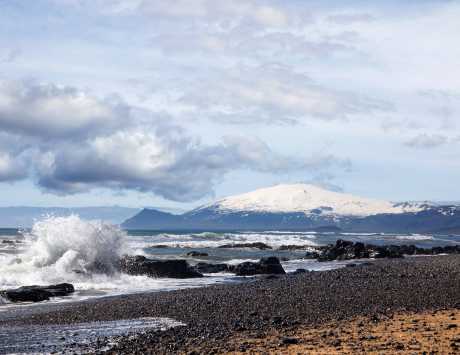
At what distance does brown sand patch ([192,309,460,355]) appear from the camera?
40.4ft

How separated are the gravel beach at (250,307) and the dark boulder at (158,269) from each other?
6541mm

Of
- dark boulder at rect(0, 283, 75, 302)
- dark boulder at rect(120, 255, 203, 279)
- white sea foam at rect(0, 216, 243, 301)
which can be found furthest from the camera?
dark boulder at rect(120, 255, 203, 279)

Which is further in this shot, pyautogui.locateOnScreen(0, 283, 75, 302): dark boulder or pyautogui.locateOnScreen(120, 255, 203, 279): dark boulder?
pyautogui.locateOnScreen(120, 255, 203, 279): dark boulder

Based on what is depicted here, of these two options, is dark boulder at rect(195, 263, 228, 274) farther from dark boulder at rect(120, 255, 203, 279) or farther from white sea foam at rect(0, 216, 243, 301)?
white sea foam at rect(0, 216, 243, 301)

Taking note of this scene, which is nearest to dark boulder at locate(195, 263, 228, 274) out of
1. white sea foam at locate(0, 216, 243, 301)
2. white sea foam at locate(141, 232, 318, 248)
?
white sea foam at locate(0, 216, 243, 301)

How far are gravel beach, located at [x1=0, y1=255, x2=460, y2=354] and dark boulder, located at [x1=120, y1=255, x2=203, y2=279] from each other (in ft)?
21.5

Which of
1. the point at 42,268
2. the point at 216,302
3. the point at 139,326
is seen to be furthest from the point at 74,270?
the point at 139,326

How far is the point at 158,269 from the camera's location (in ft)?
112

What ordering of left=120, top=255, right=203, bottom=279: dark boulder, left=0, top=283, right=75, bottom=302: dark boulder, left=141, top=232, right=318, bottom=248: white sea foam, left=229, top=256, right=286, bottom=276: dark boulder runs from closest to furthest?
left=0, top=283, right=75, bottom=302: dark boulder
left=120, top=255, right=203, bottom=279: dark boulder
left=229, top=256, right=286, bottom=276: dark boulder
left=141, top=232, right=318, bottom=248: white sea foam

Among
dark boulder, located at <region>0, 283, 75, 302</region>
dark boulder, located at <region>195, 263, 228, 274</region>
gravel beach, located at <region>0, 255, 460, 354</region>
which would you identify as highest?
dark boulder, located at <region>0, 283, 75, 302</region>

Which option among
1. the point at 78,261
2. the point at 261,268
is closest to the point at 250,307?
the point at 261,268

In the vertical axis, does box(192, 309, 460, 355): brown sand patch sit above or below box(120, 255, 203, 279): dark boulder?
below

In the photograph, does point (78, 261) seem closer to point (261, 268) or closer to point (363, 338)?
point (261, 268)

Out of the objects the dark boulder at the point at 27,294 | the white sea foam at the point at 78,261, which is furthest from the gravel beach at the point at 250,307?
the white sea foam at the point at 78,261
